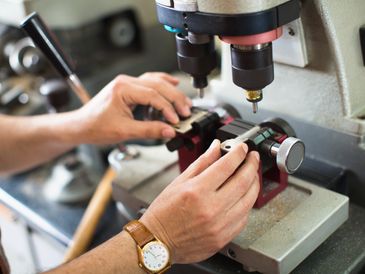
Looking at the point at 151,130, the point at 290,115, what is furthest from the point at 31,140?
the point at 290,115

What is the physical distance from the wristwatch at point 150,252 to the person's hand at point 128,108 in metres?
0.24

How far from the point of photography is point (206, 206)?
0.81m

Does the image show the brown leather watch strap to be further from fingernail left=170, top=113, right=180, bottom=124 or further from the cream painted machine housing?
the cream painted machine housing

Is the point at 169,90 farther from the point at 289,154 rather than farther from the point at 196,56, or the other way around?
the point at 289,154

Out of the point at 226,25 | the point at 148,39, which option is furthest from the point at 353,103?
the point at 148,39

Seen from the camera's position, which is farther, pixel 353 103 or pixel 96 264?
pixel 353 103

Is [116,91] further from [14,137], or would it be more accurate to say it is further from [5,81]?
[5,81]

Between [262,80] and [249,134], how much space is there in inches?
3.9

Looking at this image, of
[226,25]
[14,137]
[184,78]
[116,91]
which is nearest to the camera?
[226,25]

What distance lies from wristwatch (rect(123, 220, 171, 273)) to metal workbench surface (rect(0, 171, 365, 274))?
0.10 metres

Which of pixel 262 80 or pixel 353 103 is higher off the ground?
pixel 262 80

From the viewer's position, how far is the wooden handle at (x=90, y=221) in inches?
47.6

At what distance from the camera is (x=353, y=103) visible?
95cm

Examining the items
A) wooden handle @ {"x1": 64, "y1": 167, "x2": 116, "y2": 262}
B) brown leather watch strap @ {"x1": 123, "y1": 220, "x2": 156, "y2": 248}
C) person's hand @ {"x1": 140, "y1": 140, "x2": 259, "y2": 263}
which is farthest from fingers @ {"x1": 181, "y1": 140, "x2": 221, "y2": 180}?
wooden handle @ {"x1": 64, "y1": 167, "x2": 116, "y2": 262}
